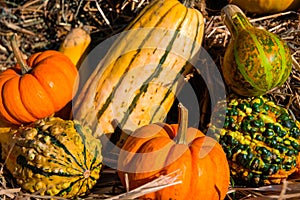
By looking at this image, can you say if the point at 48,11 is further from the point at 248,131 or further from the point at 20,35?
the point at 248,131

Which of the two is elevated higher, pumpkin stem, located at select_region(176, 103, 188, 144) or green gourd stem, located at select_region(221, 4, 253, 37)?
green gourd stem, located at select_region(221, 4, 253, 37)

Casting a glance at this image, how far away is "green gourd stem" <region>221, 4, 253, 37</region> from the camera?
3.58 meters

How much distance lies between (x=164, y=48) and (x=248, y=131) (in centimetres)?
87

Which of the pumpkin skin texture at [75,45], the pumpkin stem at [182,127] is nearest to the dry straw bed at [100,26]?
the pumpkin skin texture at [75,45]

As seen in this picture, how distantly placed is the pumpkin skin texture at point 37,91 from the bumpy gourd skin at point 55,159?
0.28 m

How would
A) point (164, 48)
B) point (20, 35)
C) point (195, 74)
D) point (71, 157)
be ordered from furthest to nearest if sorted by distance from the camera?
point (20, 35) → point (195, 74) → point (164, 48) → point (71, 157)

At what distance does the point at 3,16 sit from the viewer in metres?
4.77

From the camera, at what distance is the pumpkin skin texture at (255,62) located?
11.1 feet

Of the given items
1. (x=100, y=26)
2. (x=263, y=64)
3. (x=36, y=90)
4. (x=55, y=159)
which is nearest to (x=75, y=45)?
(x=100, y=26)

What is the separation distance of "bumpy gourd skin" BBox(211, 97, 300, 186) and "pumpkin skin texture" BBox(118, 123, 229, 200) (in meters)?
0.20

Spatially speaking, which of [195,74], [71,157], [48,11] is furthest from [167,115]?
[48,11]

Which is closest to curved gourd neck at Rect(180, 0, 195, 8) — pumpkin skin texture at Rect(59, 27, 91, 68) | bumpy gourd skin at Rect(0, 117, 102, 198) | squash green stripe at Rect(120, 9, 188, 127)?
squash green stripe at Rect(120, 9, 188, 127)

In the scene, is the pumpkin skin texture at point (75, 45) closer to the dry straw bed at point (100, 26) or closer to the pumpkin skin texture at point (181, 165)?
the dry straw bed at point (100, 26)

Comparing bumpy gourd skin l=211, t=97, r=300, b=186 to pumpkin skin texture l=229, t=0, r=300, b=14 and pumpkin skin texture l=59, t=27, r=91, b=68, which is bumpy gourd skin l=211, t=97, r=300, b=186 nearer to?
pumpkin skin texture l=229, t=0, r=300, b=14
